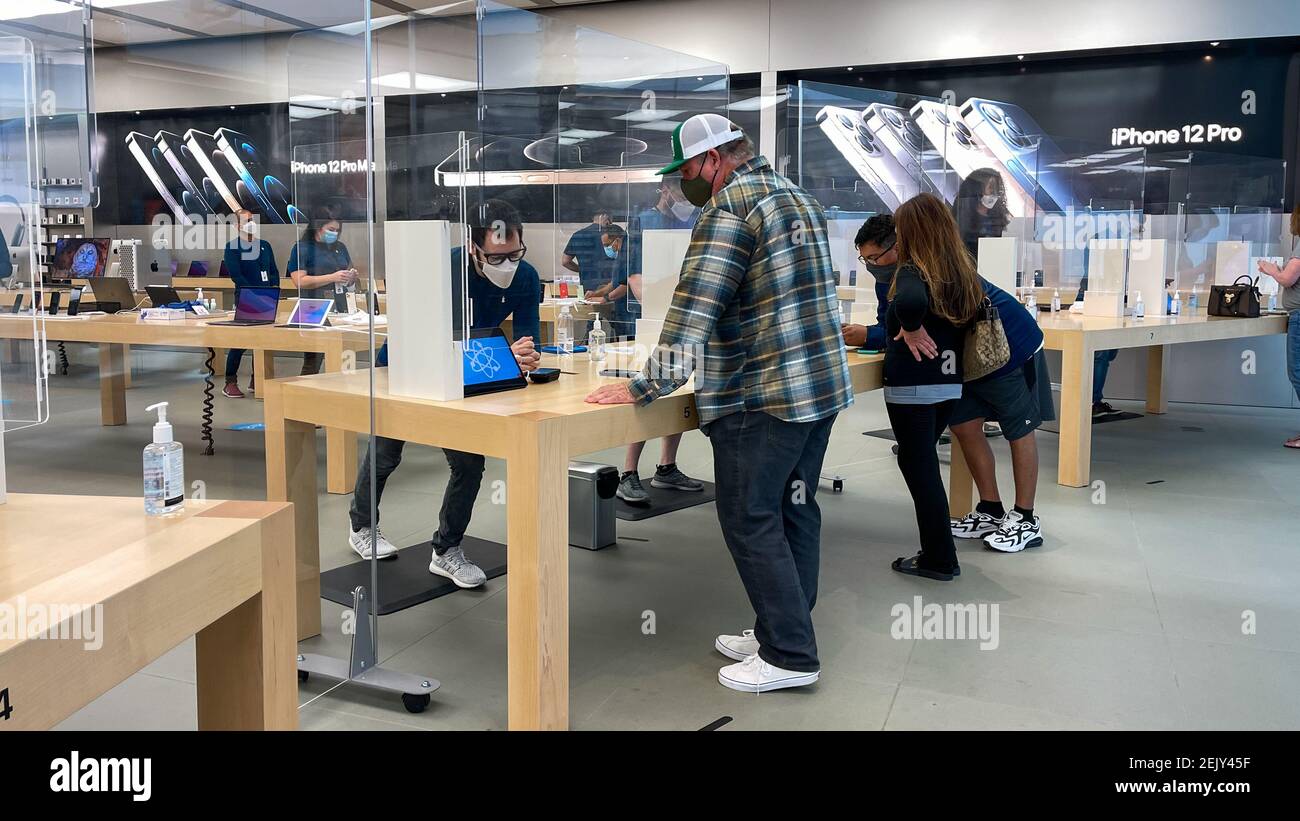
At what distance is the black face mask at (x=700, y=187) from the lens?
8.60ft

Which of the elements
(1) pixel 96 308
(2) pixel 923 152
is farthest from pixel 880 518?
(1) pixel 96 308

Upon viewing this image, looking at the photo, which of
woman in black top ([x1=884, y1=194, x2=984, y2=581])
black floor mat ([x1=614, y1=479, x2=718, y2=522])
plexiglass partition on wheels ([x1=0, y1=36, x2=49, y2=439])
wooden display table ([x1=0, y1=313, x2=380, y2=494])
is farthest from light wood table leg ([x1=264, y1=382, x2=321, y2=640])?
woman in black top ([x1=884, y1=194, x2=984, y2=581])

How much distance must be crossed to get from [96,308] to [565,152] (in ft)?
8.18

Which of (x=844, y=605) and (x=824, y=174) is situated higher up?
(x=824, y=174)

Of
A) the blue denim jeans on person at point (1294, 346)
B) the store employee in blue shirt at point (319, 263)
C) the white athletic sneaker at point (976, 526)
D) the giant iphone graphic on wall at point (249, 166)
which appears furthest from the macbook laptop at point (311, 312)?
the blue denim jeans on person at point (1294, 346)

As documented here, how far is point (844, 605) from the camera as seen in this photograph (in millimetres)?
3406

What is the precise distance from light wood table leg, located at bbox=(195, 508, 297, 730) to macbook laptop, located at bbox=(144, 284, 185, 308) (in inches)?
145

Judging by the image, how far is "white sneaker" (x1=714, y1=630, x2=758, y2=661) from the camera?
2.90m

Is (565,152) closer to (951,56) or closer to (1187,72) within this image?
(951,56)

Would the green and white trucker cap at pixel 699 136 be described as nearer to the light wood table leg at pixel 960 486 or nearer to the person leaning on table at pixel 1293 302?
the light wood table leg at pixel 960 486

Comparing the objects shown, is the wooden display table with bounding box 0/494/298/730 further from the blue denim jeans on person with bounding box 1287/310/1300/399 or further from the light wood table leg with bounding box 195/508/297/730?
the blue denim jeans on person with bounding box 1287/310/1300/399

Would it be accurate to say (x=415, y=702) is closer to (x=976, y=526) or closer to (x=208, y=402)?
(x=208, y=402)

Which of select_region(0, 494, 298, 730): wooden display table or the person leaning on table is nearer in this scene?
select_region(0, 494, 298, 730): wooden display table

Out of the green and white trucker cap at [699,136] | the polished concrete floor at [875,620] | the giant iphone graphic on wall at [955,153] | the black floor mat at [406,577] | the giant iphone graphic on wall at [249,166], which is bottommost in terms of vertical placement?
the polished concrete floor at [875,620]
